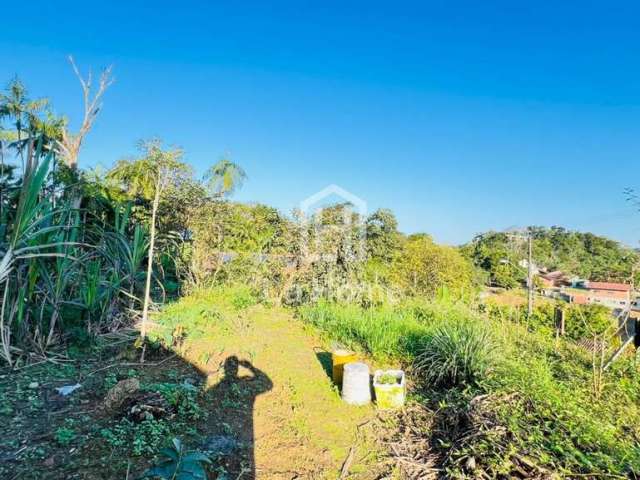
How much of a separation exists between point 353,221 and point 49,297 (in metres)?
5.07

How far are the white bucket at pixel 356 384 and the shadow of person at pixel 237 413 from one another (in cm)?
73

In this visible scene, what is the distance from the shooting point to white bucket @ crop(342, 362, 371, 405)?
9.99 feet

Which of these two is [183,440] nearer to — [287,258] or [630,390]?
[630,390]

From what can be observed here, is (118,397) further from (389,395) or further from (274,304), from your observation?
(274,304)

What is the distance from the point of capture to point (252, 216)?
8102mm

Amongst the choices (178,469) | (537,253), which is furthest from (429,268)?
(537,253)

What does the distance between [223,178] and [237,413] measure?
6665 millimetres

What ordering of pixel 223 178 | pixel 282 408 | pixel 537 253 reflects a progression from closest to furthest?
pixel 282 408
pixel 223 178
pixel 537 253

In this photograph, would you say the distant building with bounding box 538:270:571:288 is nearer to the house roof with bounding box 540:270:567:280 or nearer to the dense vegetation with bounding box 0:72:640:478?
the house roof with bounding box 540:270:567:280

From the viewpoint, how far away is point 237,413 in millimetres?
2670

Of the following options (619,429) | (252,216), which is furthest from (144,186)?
(619,429)

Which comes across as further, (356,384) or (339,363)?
(339,363)

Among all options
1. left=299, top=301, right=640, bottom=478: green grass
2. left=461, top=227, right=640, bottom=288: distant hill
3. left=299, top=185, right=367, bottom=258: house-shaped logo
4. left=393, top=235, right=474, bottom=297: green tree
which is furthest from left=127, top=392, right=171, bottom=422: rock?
left=461, top=227, right=640, bottom=288: distant hill

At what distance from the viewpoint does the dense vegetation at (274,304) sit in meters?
2.23
